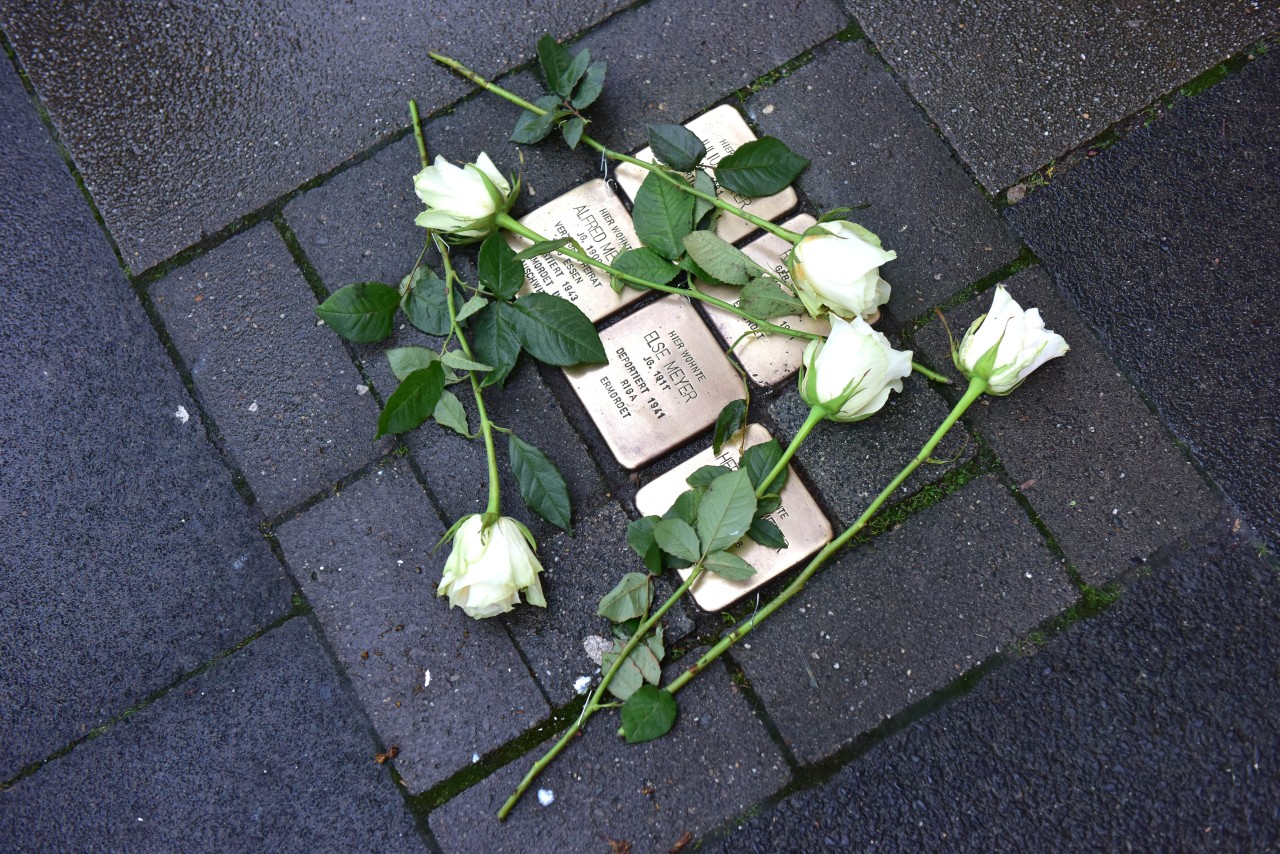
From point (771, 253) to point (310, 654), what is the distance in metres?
1.10

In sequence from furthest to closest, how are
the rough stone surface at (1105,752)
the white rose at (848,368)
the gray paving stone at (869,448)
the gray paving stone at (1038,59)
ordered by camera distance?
the gray paving stone at (1038,59), the gray paving stone at (869,448), the rough stone surface at (1105,752), the white rose at (848,368)

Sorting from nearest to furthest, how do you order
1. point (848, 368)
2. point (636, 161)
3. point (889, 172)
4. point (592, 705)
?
point (848, 368)
point (592, 705)
point (636, 161)
point (889, 172)

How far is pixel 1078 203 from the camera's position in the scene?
160cm

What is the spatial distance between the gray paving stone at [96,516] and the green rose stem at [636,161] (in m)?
0.78

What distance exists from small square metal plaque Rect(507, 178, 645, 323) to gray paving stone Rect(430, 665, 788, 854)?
0.71 meters

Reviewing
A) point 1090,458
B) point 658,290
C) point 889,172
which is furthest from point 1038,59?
point 658,290

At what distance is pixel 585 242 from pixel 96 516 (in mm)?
1037

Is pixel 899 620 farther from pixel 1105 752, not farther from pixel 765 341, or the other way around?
pixel 765 341

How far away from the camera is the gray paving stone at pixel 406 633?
1438 mm

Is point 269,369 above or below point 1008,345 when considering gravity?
above

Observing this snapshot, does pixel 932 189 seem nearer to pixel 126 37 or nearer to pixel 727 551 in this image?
pixel 727 551

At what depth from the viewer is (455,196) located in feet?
4.65

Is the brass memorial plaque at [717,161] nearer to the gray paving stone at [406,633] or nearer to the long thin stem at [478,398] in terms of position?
the long thin stem at [478,398]

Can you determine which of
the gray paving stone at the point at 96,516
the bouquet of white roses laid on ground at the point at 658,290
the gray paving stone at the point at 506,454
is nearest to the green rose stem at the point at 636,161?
the bouquet of white roses laid on ground at the point at 658,290
